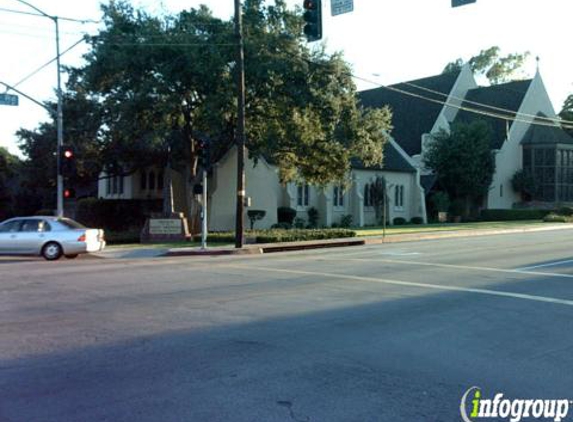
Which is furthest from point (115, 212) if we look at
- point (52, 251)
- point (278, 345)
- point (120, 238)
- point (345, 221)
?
point (278, 345)

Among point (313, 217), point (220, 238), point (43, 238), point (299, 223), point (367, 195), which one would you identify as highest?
point (367, 195)

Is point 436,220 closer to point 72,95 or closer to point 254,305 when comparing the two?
point 72,95

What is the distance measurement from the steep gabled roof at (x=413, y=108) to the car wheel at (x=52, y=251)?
38441 mm

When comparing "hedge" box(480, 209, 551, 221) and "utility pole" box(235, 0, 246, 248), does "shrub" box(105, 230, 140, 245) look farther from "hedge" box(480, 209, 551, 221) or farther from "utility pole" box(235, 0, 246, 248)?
"hedge" box(480, 209, 551, 221)

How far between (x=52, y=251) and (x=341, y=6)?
41.7 ft

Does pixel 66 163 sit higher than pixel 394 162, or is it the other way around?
pixel 394 162

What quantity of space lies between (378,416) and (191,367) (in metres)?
2.22

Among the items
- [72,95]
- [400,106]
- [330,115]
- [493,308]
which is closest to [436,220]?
[400,106]

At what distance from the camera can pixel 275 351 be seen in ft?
22.5

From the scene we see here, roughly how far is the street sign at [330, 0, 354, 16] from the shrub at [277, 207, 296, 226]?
25530 millimetres

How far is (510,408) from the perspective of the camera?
16.6 ft

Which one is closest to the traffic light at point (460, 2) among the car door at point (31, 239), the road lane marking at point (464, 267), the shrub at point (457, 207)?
the road lane marking at point (464, 267)

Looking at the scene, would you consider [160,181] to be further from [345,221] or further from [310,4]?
[310,4]


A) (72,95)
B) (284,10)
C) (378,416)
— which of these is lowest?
(378,416)
